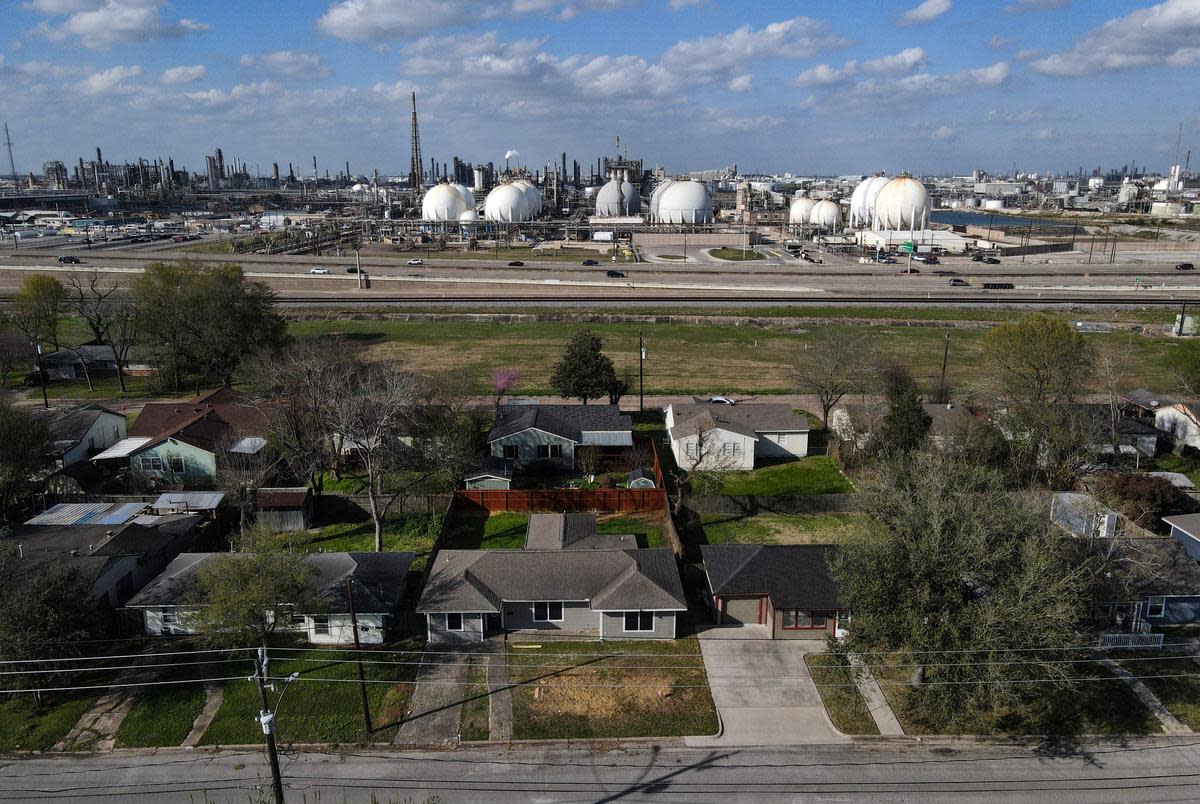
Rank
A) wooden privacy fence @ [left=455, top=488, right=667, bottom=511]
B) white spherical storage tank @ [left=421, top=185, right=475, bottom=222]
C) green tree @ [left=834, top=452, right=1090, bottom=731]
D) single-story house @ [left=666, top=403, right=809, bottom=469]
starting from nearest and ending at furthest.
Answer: green tree @ [left=834, top=452, right=1090, bottom=731], wooden privacy fence @ [left=455, top=488, right=667, bottom=511], single-story house @ [left=666, top=403, right=809, bottom=469], white spherical storage tank @ [left=421, top=185, right=475, bottom=222]

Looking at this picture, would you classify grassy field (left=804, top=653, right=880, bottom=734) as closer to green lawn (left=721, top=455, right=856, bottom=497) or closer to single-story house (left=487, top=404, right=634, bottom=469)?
green lawn (left=721, top=455, right=856, bottom=497)

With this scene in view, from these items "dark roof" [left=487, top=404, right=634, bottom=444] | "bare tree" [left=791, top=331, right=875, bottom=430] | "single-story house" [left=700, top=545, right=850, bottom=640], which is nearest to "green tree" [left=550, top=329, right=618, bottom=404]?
"dark roof" [left=487, top=404, right=634, bottom=444]

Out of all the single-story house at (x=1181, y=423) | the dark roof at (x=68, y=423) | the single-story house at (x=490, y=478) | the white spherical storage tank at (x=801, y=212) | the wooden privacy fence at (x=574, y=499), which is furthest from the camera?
the white spherical storage tank at (x=801, y=212)

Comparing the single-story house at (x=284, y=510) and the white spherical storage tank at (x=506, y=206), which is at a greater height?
the white spherical storage tank at (x=506, y=206)

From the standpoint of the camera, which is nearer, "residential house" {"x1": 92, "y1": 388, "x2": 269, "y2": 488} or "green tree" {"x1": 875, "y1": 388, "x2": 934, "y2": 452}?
"green tree" {"x1": 875, "y1": 388, "x2": 934, "y2": 452}

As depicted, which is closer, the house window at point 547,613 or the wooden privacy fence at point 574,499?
the house window at point 547,613

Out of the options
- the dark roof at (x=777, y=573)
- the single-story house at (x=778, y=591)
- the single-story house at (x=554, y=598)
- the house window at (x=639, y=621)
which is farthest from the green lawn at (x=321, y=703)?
the dark roof at (x=777, y=573)

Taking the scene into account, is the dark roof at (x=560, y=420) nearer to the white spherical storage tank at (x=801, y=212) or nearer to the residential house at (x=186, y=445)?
the residential house at (x=186, y=445)
